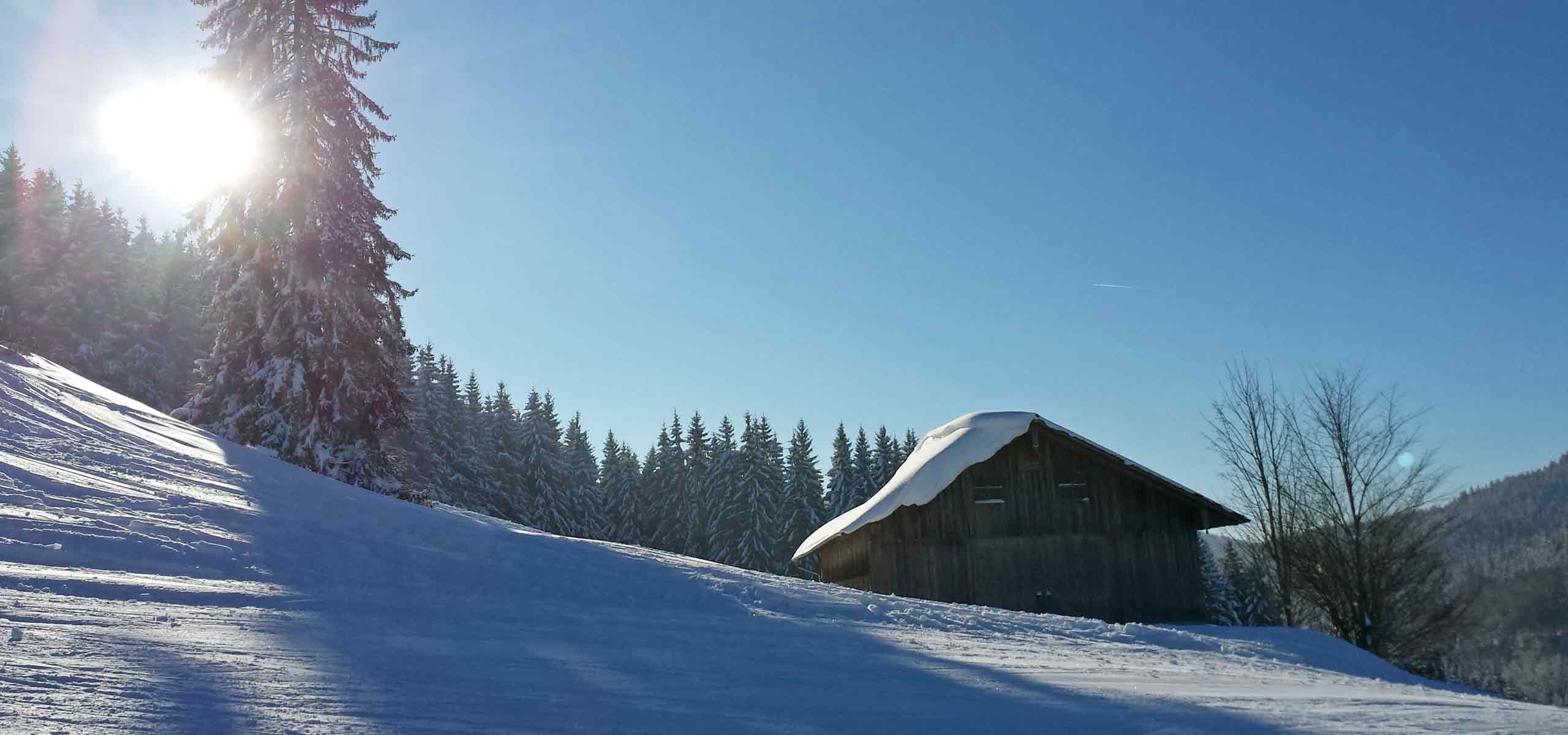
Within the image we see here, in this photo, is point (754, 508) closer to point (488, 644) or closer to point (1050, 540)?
point (1050, 540)

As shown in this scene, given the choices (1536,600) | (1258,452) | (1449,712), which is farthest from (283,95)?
(1536,600)

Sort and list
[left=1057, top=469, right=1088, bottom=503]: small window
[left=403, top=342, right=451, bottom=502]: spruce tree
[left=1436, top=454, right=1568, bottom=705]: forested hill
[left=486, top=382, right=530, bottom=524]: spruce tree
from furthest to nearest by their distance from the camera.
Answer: [left=486, top=382, right=530, bottom=524]: spruce tree, [left=403, top=342, right=451, bottom=502]: spruce tree, [left=1436, top=454, right=1568, bottom=705]: forested hill, [left=1057, top=469, right=1088, bottom=503]: small window

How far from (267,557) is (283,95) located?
14.5 m

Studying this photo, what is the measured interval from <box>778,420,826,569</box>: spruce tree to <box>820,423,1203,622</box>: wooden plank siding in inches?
1531

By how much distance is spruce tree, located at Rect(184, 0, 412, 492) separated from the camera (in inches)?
686

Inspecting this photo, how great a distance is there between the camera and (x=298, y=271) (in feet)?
57.1

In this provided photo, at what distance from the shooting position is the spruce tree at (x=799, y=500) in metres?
58.5

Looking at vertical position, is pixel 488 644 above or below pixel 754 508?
above

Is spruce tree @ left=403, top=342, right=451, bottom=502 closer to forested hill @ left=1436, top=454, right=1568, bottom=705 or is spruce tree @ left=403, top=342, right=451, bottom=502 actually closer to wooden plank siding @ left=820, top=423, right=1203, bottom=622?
wooden plank siding @ left=820, top=423, right=1203, bottom=622

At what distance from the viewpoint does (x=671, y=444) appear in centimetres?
6494

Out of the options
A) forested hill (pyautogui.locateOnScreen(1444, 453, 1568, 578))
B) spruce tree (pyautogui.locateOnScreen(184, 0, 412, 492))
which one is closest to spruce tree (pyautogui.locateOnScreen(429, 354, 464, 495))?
spruce tree (pyautogui.locateOnScreen(184, 0, 412, 492))

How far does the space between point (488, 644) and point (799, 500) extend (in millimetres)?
55967

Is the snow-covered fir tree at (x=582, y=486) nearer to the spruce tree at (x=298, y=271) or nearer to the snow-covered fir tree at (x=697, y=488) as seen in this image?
the snow-covered fir tree at (x=697, y=488)

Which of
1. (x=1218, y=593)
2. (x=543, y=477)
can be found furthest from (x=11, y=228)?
(x=1218, y=593)
